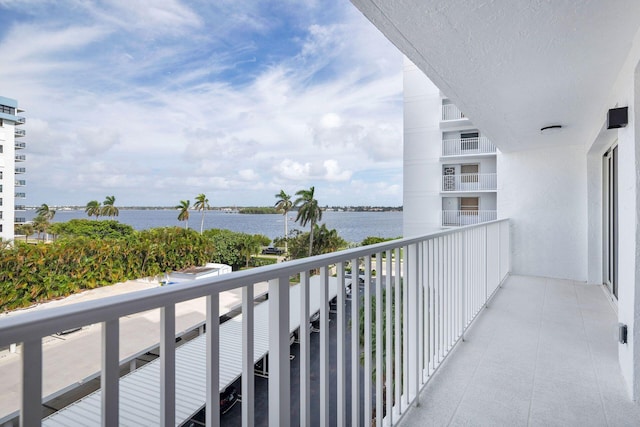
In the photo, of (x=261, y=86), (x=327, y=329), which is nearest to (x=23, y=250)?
(x=327, y=329)

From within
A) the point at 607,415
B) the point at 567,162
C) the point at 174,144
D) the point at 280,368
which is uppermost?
the point at 174,144

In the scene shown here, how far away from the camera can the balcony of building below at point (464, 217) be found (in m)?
13.6

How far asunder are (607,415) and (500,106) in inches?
95.7

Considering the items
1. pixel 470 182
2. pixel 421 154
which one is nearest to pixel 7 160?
Result: pixel 421 154

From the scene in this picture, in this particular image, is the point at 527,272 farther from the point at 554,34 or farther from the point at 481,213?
the point at 481,213

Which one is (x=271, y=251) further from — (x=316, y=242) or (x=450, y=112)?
(x=450, y=112)

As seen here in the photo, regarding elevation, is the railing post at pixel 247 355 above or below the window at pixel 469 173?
below

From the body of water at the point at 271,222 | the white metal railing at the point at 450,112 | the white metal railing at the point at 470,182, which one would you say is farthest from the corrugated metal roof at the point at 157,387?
the body of water at the point at 271,222

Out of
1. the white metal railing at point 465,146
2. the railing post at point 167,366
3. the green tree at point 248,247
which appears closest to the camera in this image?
the railing post at point 167,366

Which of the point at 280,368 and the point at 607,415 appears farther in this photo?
the point at 607,415

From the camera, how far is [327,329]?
Answer: 45.8 inches

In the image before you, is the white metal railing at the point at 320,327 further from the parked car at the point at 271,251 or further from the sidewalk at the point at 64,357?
the parked car at the point at 271,251

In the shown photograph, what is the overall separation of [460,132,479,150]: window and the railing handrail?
563 inches

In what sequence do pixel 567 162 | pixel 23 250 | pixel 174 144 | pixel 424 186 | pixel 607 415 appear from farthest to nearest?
pixel 174 144
pixel 424 186
pixel 23 250
pixel 567 162
pixel 607 415
